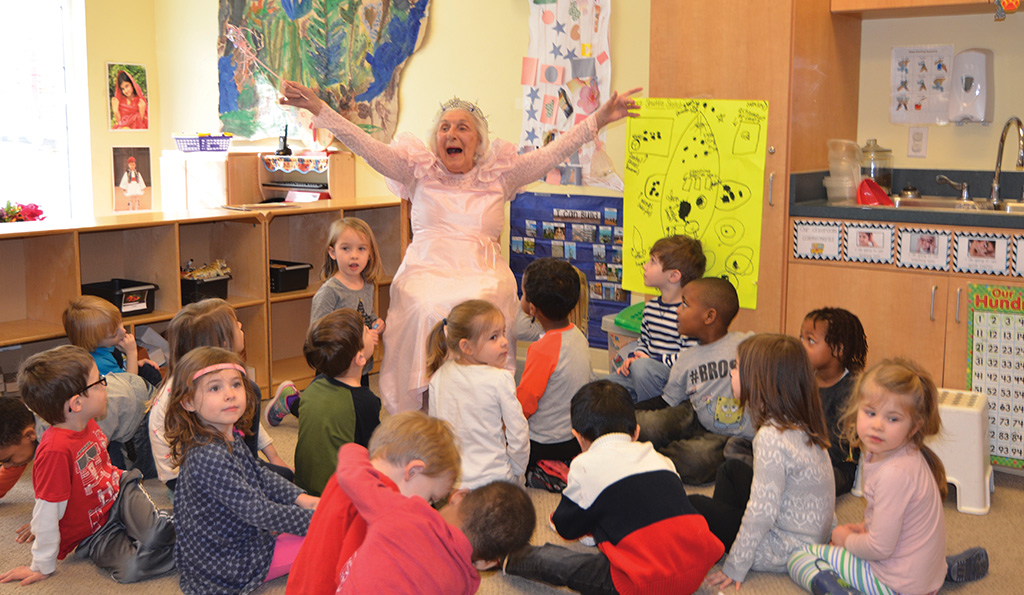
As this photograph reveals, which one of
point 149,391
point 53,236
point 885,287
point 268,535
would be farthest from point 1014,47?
point 53,236

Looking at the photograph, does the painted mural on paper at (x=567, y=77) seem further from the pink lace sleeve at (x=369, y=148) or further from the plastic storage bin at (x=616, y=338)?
the pink lace sleeve at (x=369, y=148)

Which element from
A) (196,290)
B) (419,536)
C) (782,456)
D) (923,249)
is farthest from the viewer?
(196,290)

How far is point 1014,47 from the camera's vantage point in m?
3.67

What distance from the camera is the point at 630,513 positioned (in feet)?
6.96

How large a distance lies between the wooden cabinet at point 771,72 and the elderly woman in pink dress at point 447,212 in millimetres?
350

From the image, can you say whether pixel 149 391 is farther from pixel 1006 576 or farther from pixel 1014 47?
pixel 1014 47

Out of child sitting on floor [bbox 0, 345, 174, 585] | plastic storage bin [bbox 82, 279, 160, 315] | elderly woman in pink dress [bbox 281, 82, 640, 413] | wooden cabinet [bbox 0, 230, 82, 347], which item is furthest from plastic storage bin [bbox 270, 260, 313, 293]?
child sitting on floor [bbox 0, 345, 174, 585]

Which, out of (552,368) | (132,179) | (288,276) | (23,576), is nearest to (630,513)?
(552,368)

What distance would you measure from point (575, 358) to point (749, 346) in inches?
30.7

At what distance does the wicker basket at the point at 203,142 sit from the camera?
5.41 metres

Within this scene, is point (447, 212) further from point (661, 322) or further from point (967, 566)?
point (967, 566)

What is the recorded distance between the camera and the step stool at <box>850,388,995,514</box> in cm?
300

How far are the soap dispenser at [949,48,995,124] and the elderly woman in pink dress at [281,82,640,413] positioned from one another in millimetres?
1354

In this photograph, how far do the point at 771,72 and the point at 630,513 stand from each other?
2157 mm
